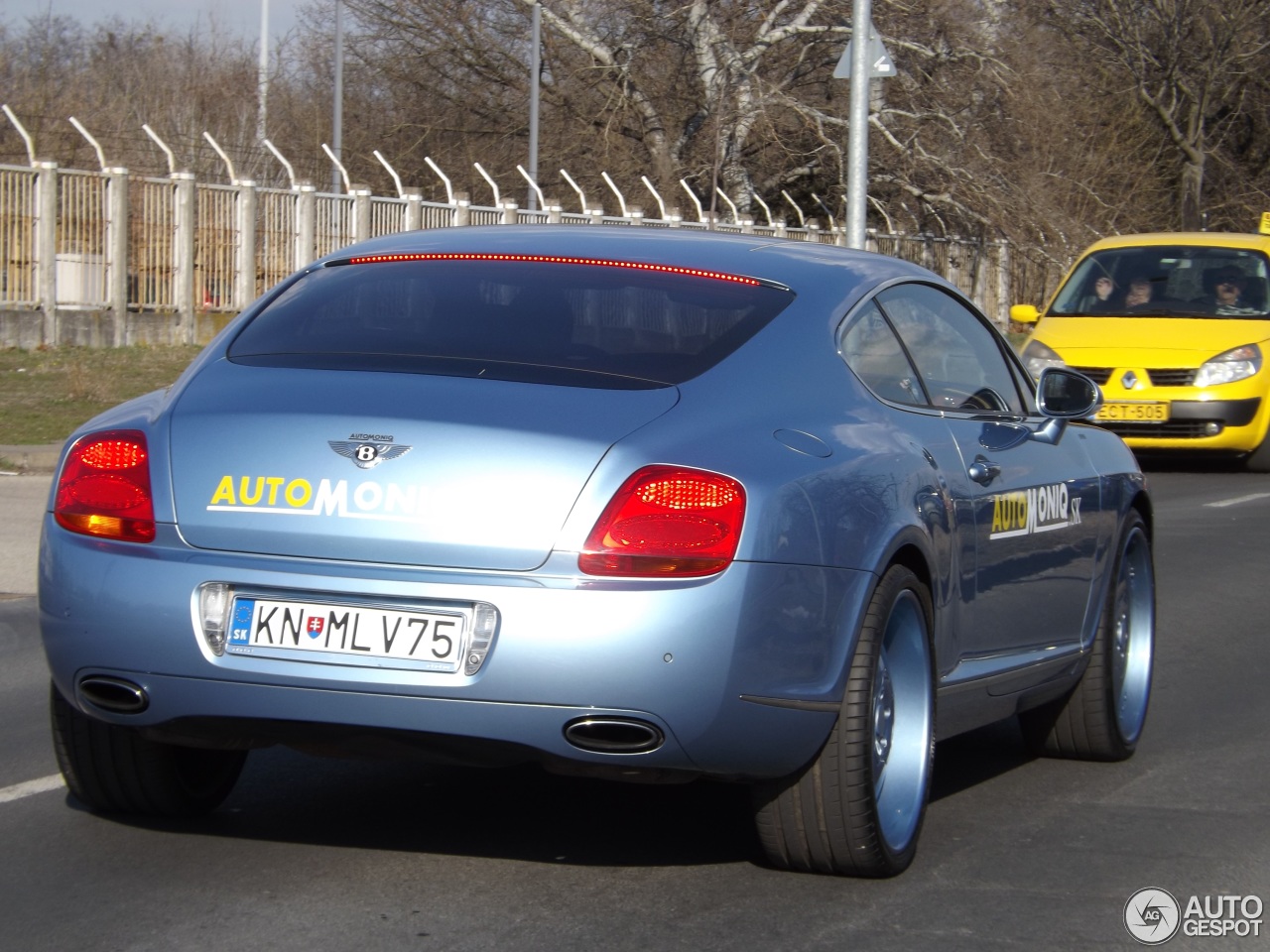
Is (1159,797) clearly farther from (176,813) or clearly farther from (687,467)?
(176,813)

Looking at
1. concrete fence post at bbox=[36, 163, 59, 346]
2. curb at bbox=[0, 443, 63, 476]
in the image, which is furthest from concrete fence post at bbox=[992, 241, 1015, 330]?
curb at bbox=[0, 443, 63, 476]

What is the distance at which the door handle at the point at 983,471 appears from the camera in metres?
5.30

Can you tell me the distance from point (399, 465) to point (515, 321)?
0.71 metres

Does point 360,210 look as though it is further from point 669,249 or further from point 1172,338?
point 669,249

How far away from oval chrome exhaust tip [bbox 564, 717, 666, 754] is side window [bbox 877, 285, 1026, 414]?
1.70 meters

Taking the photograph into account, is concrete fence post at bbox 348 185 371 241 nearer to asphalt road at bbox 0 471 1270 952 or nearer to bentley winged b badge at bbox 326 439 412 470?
asphalt road at bbox 0 471 1270 952

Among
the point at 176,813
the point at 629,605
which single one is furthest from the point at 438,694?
the point at 176,813

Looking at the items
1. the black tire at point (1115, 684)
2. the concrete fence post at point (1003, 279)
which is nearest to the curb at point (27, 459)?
the black tire at point (1115, 684)

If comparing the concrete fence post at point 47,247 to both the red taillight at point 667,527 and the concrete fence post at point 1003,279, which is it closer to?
the concrete fence post at point 1003,279

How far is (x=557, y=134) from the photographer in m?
41.6

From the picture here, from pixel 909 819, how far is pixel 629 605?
1.24 meters

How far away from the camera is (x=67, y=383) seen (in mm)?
18812

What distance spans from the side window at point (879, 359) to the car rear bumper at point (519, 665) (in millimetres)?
817

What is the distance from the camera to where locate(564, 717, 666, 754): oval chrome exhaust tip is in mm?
4066
